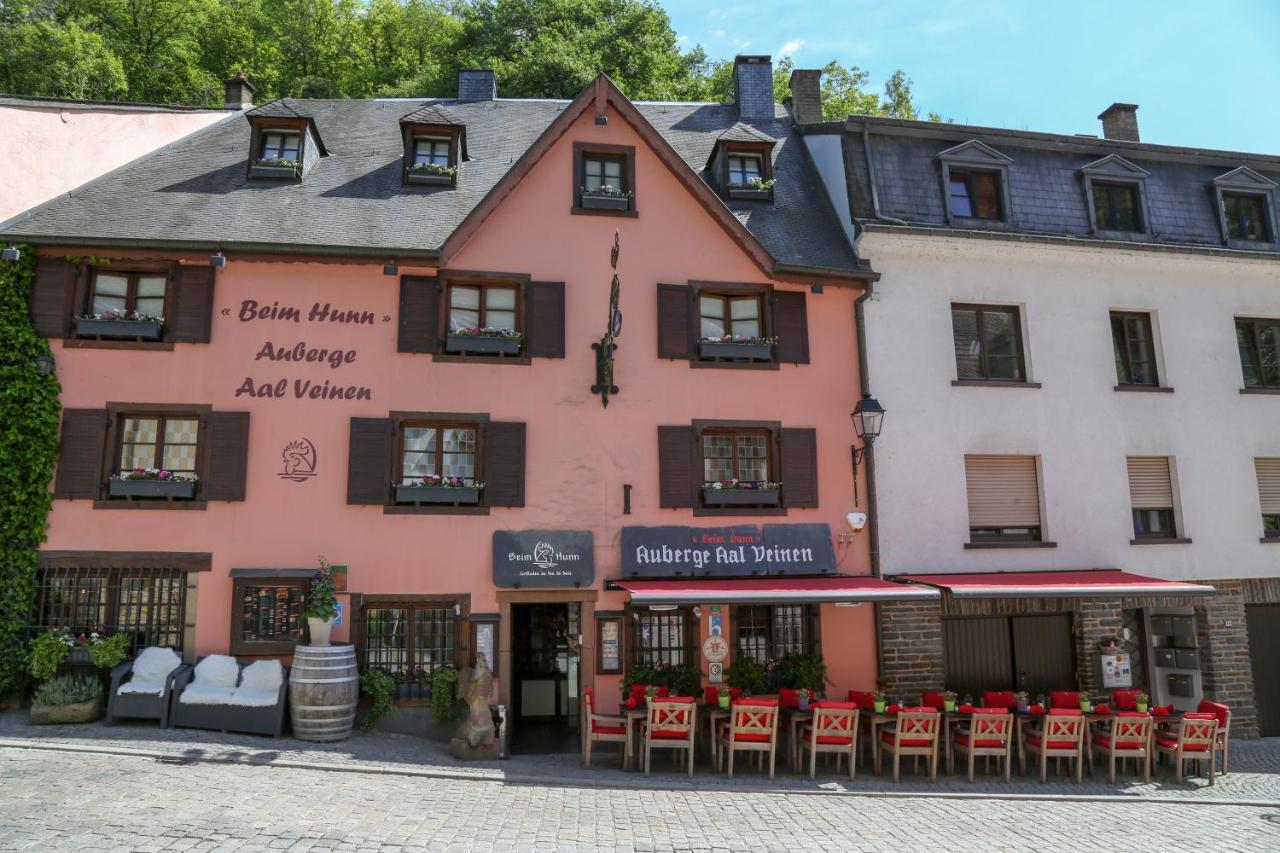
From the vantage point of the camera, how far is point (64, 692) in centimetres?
1102

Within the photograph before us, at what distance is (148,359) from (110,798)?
665cm

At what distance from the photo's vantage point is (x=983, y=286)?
14828mm

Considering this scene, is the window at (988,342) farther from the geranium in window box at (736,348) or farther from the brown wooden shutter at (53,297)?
the brown wooden shutter at (53,297)

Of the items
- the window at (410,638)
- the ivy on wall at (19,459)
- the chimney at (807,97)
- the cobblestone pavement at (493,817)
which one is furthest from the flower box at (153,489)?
the chimney at (807,97)

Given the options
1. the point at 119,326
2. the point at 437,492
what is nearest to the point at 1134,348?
the point at 437,492

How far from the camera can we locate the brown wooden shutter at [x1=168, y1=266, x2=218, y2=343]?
41.3 ft

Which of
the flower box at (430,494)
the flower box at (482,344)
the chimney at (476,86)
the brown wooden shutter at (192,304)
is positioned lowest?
the flower box at (430,494)

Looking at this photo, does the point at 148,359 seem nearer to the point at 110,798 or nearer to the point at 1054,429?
the point at 110,798

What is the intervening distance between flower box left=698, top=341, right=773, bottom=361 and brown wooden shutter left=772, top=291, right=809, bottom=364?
212mm

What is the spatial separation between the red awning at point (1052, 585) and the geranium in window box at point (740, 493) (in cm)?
238

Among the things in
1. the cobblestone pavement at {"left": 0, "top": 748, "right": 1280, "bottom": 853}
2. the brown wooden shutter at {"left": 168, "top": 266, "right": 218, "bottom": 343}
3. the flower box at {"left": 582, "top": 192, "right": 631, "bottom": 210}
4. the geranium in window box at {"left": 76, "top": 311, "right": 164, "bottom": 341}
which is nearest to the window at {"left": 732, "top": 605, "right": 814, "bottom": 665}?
the cobblestone pavement at {"left": 0, "top": 748, "right": 1280, "bottom": 853}

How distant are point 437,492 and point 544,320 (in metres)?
3.15

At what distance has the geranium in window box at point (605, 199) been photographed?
550 inches

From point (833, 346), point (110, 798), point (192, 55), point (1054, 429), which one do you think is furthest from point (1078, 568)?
point (192, 55)
